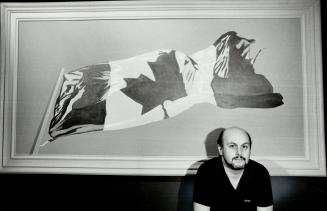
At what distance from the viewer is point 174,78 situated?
231 centimetres

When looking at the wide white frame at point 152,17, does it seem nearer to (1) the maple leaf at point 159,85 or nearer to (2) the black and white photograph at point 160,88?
(2) the black and white photograph at point 160,88

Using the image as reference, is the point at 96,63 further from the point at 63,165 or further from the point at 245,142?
the point at 245,142

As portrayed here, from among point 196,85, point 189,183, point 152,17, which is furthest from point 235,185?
point 152,17

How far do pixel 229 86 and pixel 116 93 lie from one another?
→ 0.91m

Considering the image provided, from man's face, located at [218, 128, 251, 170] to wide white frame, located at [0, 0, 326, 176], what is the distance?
45 centimetres

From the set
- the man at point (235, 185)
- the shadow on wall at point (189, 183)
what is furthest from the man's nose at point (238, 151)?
the shadow on wall at point (189, 183)

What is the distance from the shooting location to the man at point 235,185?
1796mm

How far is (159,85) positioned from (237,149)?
838mm

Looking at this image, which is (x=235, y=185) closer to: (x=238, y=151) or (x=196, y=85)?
(x=238, y=151)

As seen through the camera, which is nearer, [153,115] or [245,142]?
[245,142]

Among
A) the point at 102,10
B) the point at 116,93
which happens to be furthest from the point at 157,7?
the point at 116,93

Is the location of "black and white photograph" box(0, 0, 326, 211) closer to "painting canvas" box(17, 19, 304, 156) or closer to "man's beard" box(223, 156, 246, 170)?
"painting canvas" box(17, 19, 304, 156)

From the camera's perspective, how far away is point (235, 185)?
184 cm

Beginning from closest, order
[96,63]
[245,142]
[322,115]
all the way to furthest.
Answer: [245,142] → [322,115] → [96,63]
